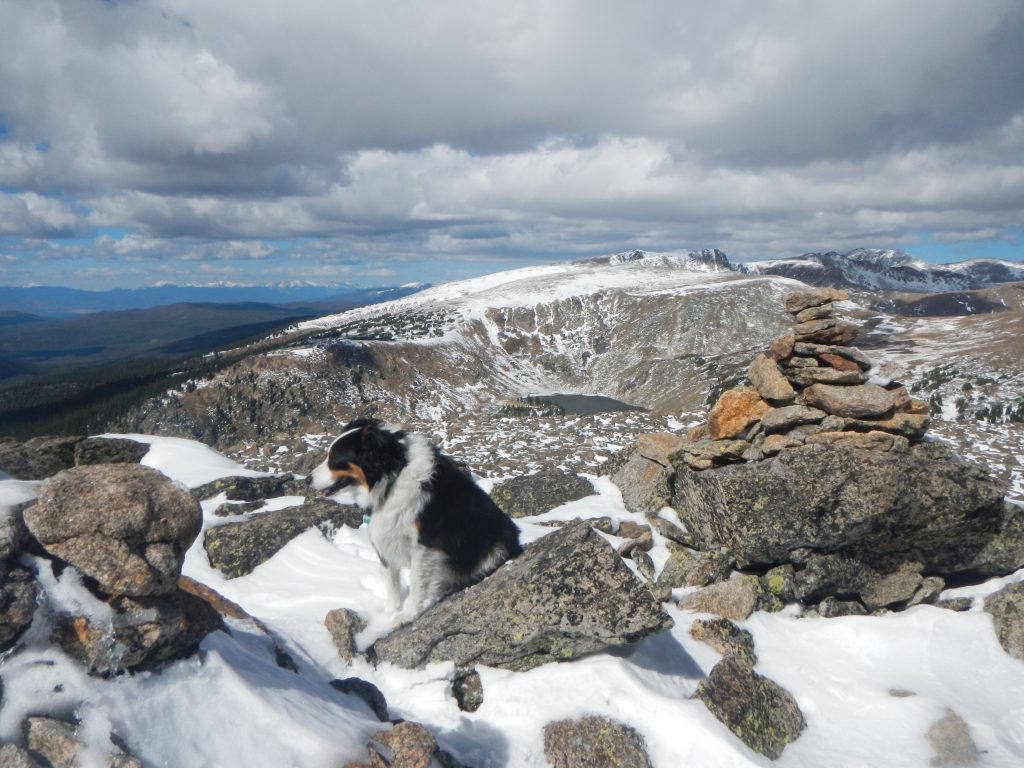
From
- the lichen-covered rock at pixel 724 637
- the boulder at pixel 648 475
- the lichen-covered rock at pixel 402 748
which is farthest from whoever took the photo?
the boulder at pixel 648 475

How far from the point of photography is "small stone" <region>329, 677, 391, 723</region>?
5879 millimetres

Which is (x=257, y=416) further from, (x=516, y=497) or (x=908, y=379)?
(x=908, y=379)

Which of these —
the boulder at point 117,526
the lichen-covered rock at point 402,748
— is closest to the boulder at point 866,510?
the lichen-covered rock at point 402,748

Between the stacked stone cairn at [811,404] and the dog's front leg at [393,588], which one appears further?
the stacked stone cairn at [811,404]

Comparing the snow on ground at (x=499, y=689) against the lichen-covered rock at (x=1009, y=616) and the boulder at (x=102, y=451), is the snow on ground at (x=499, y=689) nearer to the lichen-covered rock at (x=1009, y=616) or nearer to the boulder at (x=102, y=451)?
the lichen-covered rock at (x=1009, y=616)

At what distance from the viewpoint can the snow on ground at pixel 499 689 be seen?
154 inches

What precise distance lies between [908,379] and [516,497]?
103631mm

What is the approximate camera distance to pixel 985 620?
836 cm

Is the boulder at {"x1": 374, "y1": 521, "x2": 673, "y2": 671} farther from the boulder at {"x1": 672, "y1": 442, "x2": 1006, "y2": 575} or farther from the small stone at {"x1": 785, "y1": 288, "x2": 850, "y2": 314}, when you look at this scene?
the small stone at {"x1": 785, "y1": 288, "x2": 850, "y2": 314}

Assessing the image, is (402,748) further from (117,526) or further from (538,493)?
(538,493)

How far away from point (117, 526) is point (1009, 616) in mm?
11206

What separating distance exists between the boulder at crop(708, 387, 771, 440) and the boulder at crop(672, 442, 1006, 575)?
7.93 feet

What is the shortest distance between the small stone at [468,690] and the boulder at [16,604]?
13.7ft

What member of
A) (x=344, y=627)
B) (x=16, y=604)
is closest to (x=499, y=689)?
(x=344, y=627)
